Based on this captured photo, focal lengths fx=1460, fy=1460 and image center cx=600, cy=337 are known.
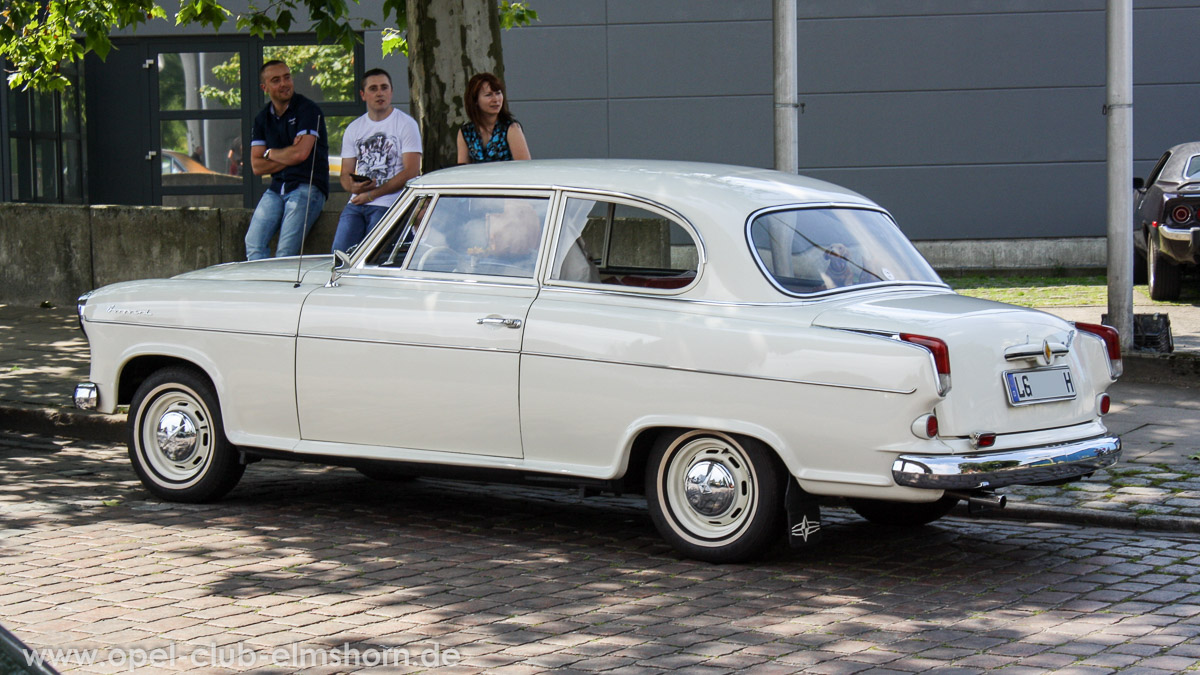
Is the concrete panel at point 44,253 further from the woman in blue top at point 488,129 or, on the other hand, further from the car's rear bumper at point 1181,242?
the car's rear bumper at point 1181,242

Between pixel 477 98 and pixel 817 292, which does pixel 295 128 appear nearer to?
pixel 477 98

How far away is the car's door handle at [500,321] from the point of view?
21.1 feet

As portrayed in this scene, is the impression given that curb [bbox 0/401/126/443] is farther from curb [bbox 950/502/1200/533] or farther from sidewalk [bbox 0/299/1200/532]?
curb [bbox 950/502/1200/533]

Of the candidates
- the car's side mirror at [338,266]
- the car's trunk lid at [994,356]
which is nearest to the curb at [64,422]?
the car's side mirror at [338,266]

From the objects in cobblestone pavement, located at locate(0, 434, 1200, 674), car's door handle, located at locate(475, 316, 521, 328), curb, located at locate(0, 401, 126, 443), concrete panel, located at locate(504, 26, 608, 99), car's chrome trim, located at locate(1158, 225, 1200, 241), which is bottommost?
cobblestone pavement, located at locate(0, 434, 1200, 674)

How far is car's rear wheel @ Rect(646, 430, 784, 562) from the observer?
19.6 ft

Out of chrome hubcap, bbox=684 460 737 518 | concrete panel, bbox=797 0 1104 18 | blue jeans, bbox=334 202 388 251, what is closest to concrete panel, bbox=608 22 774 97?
concrete panel, bbox=797 0 1104 18

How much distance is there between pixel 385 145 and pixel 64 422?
9.51ft

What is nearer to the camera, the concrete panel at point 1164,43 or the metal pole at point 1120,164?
the metal pole at point 1120,164

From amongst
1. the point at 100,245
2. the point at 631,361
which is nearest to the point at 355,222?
the point at 631,361

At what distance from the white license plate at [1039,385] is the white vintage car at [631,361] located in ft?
0.04

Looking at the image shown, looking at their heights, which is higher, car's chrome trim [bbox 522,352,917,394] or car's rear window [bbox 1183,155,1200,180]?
car's rear window [bbox 1183,155,1200,180]

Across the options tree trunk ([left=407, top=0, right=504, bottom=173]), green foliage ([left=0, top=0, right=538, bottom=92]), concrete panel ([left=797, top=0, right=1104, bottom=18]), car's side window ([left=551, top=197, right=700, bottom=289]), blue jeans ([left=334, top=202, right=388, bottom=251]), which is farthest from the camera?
concrete panel ([left=797, top=0, right=1104, bottom=18])

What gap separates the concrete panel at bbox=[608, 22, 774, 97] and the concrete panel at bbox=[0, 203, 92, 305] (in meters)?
7.65
